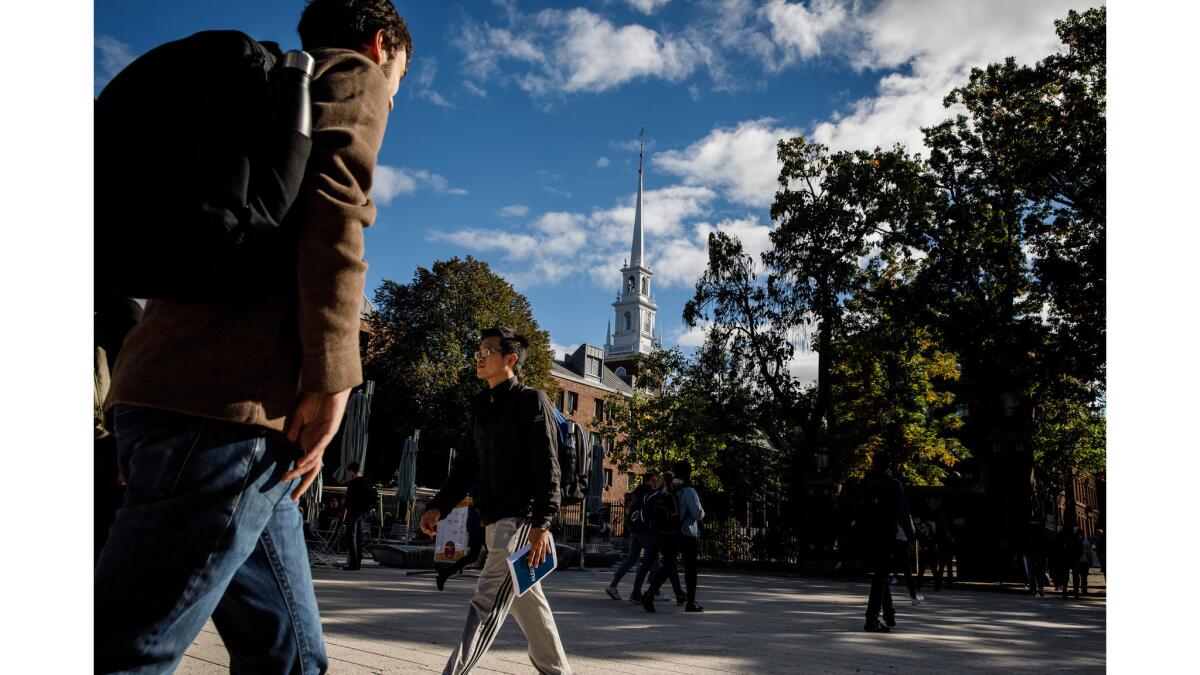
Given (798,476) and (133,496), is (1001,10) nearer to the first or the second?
(133,496)

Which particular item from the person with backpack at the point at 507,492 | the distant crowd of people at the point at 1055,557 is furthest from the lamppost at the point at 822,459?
the person with backpack at the point at 507,492

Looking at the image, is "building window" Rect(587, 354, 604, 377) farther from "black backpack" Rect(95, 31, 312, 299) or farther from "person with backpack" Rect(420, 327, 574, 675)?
"black backpack" Rect(95, 31, 312, 299)

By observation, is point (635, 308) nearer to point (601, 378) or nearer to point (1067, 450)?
point (601, 378)

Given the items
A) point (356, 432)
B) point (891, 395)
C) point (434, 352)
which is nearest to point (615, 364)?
point (434, 352)

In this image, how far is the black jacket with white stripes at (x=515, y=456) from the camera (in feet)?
14.3

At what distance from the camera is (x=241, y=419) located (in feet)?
5.78

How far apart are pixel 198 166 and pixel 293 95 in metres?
0.25

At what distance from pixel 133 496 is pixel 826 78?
665 cm

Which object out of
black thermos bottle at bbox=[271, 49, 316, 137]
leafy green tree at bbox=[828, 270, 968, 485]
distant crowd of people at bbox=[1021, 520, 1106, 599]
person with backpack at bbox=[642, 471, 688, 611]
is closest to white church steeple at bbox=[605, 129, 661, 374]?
leafy green tree at bbox=[828, 270, 968, 485]

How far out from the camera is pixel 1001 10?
6.54m

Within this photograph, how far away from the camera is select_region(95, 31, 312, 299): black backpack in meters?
1.63

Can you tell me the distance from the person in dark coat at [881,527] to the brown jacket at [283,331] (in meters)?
8.54

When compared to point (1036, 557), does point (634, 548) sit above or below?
above
